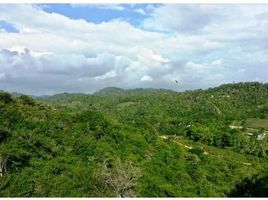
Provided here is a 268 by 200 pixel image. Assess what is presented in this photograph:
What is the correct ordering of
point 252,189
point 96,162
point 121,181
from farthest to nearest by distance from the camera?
1. point 96,162
2. point 121,181
3. point 252,189

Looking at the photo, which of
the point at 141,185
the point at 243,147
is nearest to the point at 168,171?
the point at 141,185

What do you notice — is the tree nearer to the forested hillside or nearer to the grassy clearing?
the forested hillside

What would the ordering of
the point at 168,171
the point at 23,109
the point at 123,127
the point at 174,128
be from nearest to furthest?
1. the point at 168,171
2. the point at 23,109
3. the point at 123,127
4. the point at 174,128

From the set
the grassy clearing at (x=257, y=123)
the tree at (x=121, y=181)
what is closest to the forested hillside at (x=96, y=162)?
the tree at (x=121, y=181)

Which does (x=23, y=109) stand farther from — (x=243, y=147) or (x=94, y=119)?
(x=243, y=147)

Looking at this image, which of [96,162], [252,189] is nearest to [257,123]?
[96,162]

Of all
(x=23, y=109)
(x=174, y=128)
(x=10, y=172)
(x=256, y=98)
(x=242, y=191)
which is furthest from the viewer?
(x=256, y=98)

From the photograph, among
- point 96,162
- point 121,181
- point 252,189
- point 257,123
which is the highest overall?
point 252,189

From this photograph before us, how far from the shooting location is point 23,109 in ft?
140

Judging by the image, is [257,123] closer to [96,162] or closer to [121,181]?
[96,162]

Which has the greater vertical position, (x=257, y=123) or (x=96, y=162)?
(x=96, y=162)

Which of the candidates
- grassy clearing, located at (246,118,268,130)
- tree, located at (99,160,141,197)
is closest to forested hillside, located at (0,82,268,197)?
tree, located at (99,160,141,197)

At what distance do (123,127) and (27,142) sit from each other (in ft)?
46.5

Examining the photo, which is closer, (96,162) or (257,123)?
(96,162)
